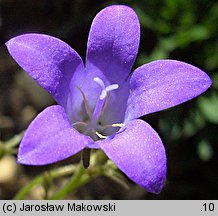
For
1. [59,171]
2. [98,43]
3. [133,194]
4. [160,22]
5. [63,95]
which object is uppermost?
[98,43]

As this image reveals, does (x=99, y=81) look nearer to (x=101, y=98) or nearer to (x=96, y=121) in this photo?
(x=101, y=98)

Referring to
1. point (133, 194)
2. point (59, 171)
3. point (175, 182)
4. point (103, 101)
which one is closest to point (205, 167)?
point (175, 182)

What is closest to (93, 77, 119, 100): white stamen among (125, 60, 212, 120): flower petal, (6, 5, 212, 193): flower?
(6, 5, 212, 193): flower

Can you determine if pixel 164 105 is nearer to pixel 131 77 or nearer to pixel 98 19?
pixel 131 77

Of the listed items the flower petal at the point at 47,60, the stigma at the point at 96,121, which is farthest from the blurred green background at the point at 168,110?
the flower petal at the point at 47,60

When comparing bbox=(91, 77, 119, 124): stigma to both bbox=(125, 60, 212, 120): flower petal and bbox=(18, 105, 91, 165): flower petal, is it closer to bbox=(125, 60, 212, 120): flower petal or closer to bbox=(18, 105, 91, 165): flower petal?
bbox=(125, 60, 212, 120): flower petal
